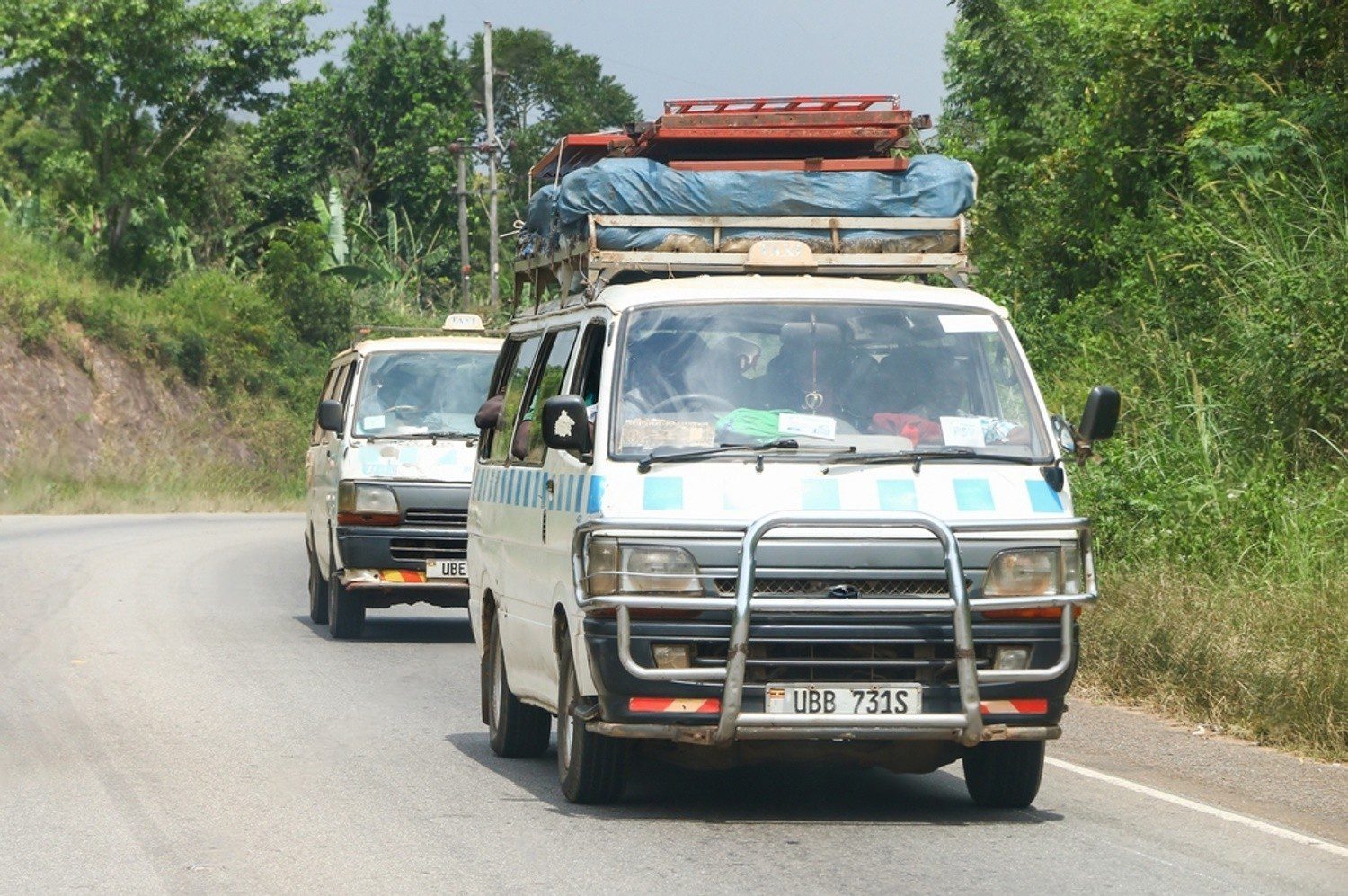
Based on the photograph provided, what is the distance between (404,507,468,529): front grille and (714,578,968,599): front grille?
8.55 m

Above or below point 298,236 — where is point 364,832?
below

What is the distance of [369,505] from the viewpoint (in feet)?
51.7

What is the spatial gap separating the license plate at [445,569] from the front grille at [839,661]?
8.50m

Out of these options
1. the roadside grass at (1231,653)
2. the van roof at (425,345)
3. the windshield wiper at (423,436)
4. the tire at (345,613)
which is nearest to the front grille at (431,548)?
the tire at (345,613)

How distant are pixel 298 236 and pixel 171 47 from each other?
6408 millimetres

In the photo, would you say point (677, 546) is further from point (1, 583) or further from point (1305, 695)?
point (1, 583)

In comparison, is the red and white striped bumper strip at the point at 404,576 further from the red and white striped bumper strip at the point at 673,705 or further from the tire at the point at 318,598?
the red and white striped bumper strip at the point at 673,705

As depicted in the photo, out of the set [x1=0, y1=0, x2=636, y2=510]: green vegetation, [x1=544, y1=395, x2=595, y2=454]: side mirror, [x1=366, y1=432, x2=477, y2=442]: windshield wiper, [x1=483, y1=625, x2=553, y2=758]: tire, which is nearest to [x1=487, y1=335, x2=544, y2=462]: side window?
[x1=483, y1=625, x2=553, y2=758]: tire

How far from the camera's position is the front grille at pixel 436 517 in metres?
15.8

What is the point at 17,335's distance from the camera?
48.9 meters

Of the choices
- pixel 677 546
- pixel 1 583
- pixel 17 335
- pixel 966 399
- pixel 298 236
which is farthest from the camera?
pixel 298 236

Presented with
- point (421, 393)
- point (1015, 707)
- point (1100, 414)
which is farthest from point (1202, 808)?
point (421, 393)

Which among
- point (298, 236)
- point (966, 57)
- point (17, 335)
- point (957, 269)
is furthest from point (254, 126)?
point (957, 269)

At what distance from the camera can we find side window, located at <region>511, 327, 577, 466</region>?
9.11 metres
